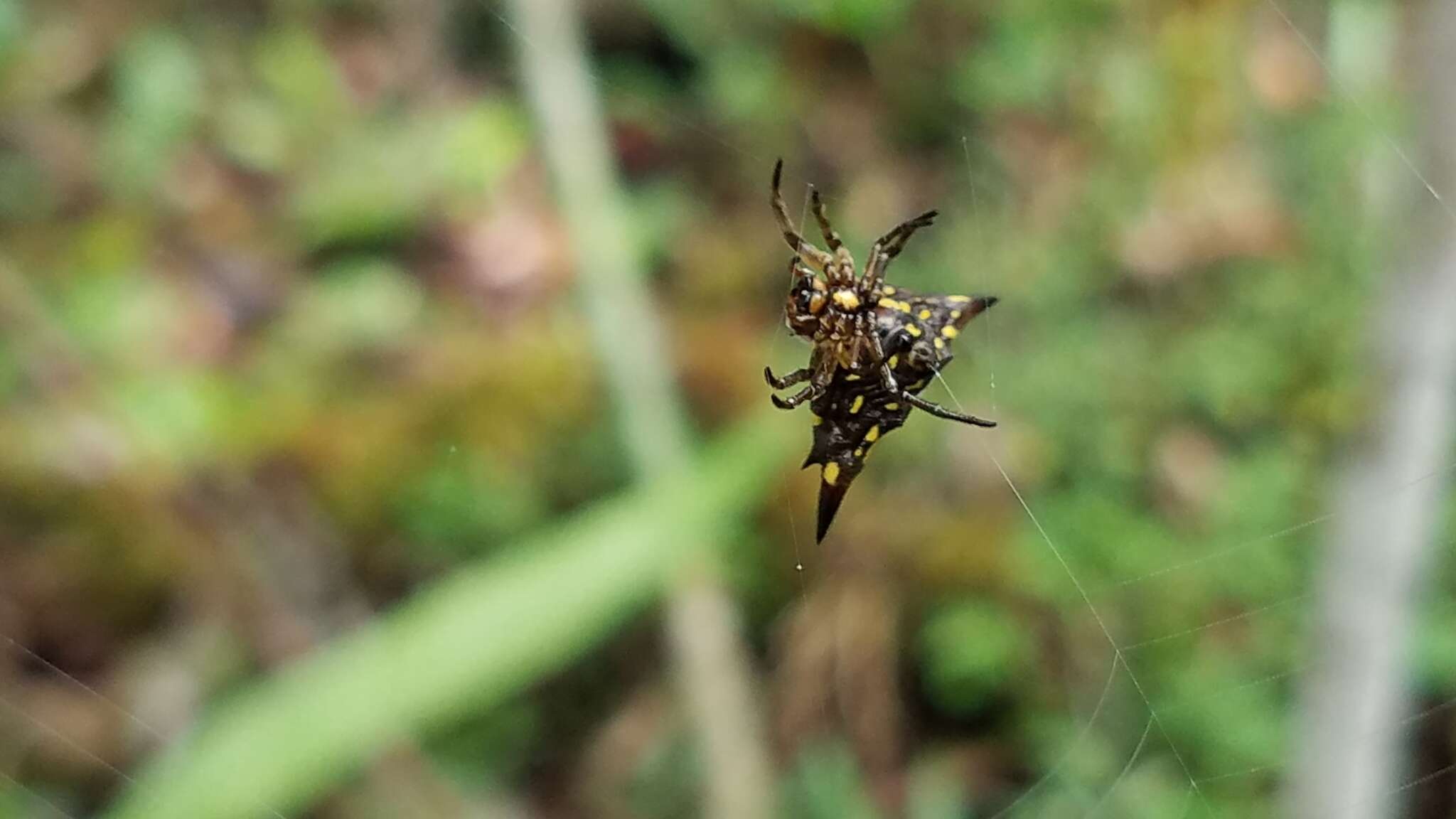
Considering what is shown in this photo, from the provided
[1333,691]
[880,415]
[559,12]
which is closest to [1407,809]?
[1333,691]

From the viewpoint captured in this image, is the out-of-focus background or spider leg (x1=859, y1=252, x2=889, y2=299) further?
the out-of-focus background

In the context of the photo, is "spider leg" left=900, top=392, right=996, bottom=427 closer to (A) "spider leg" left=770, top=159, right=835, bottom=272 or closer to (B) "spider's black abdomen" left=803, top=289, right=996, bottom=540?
(B) "spider's black abdomen" left=803, top=289, right=996, bottom=540

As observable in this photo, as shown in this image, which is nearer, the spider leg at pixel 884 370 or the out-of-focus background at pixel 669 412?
the spider leg at pixel 884 370

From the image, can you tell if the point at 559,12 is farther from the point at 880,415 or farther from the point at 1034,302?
the point at 880,415

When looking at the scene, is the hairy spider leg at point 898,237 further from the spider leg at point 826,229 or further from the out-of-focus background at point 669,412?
the out-of-focus background at point 669,412

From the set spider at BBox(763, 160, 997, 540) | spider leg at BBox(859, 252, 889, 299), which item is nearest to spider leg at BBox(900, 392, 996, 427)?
spider at BBox(763, 160, 997, 540)

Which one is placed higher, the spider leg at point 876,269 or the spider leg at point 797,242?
the spider leg at point 797,242

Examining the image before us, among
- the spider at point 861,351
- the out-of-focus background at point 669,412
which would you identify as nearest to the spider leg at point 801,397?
the spider at point 861,351

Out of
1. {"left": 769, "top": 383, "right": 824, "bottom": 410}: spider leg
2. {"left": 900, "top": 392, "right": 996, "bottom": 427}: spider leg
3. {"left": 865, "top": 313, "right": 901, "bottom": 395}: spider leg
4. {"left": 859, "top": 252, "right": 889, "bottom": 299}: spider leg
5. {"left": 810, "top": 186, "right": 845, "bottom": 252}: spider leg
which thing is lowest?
{"left": 900, "top": 392, "right": 996, "bottom": 427}: spider leg
